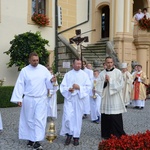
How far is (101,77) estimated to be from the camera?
7070 millimetres

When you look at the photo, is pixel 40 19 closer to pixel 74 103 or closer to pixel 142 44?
pixel 142 44

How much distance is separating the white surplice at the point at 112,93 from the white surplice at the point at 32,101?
1483 mm

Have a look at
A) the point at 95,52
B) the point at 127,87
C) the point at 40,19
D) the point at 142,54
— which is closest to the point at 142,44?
the point at 142,54

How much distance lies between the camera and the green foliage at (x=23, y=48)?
43.7 feet

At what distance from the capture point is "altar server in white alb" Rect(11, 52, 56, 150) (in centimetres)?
602

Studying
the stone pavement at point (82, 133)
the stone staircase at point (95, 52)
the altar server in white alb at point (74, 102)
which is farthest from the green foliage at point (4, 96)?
the altar server in white alb at point (74, 102)

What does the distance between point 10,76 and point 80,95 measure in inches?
337

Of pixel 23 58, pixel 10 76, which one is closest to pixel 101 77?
pixel 23 58

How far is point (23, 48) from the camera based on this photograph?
13.3 metres

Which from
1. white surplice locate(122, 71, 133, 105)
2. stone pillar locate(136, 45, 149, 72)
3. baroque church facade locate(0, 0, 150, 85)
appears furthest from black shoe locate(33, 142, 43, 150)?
stone pillar locate(136, 45, 149, 72)

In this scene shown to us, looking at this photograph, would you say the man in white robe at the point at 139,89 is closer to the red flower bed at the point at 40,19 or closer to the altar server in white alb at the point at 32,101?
the red flower bed at the point at 40,19

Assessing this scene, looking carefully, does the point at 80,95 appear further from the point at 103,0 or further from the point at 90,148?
the point at 103,0

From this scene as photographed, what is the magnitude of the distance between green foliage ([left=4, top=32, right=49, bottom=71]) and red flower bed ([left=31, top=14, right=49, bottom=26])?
1.70 metres

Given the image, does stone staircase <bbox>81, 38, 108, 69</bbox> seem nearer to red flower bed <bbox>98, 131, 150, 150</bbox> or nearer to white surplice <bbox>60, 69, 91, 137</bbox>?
white surplice <bbox>60, 69, 91, 137</bbox>
